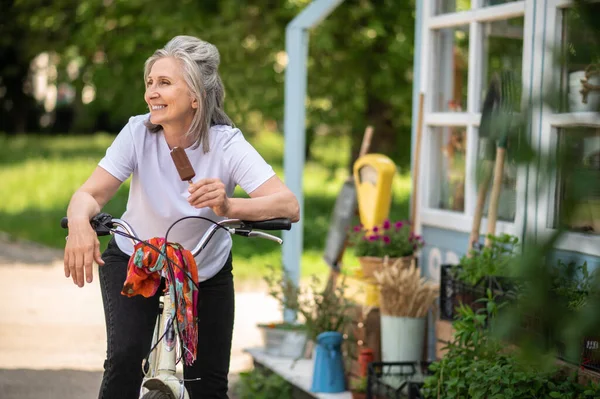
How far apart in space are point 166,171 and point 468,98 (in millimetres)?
3183

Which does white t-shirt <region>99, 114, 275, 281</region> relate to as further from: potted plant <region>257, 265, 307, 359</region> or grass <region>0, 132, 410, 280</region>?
grass <region>0, 132, 410, 280</region>

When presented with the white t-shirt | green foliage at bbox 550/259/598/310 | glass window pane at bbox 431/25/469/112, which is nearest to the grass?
glass window pane at bbox 431/25/469/112

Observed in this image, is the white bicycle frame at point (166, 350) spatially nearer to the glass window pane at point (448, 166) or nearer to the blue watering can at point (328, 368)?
the blue watering can at point (328, 368)

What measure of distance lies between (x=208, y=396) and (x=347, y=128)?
41.2 ft

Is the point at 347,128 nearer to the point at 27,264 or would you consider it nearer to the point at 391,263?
the point at 27,264

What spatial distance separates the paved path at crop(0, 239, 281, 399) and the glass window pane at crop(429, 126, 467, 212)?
6.05ft

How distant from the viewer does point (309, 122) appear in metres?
14.6

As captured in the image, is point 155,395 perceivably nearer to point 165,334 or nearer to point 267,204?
point 165,334

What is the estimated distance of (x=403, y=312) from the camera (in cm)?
537

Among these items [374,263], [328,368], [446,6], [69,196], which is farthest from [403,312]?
[69,196]

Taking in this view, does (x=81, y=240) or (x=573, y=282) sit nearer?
(x=573, y=282)

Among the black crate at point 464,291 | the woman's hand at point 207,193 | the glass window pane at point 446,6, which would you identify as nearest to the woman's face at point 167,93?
the woman's hand at point 207,193

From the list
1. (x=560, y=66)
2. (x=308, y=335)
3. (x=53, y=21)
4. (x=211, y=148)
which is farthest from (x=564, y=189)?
(x=53, y=21)

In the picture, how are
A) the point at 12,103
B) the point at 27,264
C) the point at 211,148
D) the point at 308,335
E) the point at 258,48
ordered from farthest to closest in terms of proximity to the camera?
the point at 12,103, the point at 258,48, the point at 27,264, the point at 308,335, the point at 211,148
